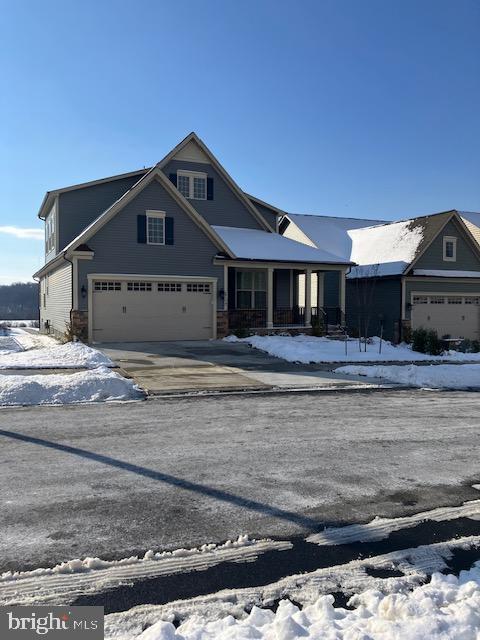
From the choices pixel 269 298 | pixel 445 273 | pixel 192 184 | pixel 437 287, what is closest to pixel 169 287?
pixel 269 298

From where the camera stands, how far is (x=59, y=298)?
78.4 feet

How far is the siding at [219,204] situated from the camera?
84.9 feet

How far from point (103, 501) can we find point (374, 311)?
25016 mm

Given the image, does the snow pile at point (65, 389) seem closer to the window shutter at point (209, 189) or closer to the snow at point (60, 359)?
the snow at point (60, 359)

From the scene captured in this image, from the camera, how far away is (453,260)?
1105 inches

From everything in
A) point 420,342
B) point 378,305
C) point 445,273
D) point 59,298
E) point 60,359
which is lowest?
point 60,359

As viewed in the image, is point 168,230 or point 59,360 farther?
point 168,230

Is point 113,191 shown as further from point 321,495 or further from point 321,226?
point 321,495

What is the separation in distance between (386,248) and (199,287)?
39.9 feet

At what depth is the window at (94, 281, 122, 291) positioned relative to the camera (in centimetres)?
2084

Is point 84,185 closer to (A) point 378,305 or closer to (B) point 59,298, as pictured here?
(B) point 59,298

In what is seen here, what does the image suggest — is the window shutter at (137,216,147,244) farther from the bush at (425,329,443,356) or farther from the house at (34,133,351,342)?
the bush at (425,329,443,356)

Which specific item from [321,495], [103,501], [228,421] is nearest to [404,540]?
[321,495]

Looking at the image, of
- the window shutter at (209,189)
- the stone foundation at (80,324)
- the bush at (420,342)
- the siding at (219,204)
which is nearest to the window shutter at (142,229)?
the stone foundation at (80,324)
